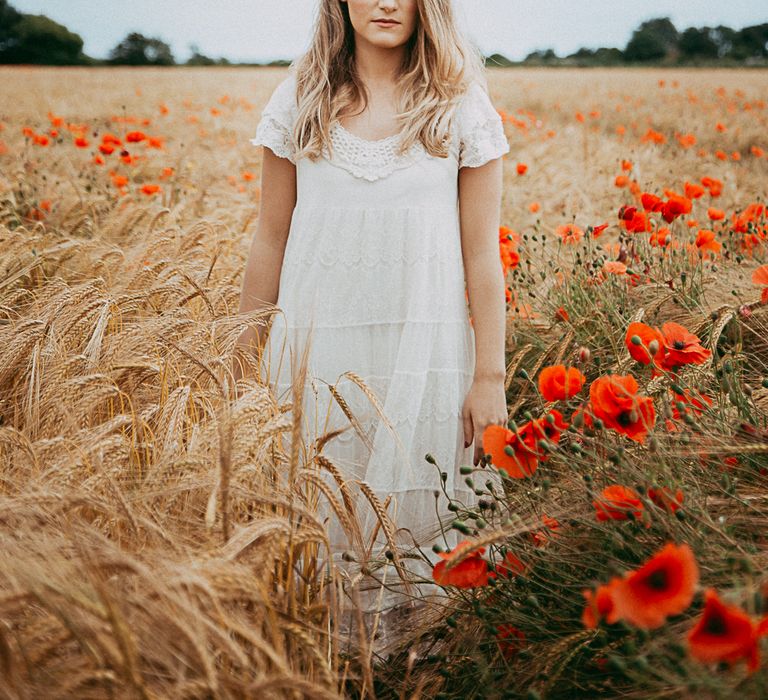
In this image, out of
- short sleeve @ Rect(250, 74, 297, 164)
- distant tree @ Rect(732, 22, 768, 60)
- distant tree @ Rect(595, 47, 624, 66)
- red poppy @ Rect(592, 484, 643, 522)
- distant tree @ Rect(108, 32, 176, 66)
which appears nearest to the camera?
red poppy @ Rect(592, 484, 643, 522)

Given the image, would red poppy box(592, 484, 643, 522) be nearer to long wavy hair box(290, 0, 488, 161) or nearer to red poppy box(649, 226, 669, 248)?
long wavy hair box(290, 0, 488, 161)

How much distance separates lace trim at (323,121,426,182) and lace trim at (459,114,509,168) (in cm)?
10

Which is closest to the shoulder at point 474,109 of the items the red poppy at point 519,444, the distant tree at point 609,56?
the red poppy at point 519,444

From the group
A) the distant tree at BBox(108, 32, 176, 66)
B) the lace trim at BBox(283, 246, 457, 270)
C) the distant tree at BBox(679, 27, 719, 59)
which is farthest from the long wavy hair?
the distant tree at BBox(108, 32, 176, 66)

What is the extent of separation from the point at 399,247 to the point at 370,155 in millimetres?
226

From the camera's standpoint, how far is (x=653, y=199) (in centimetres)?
254


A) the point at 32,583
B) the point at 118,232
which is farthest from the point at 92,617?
the point at 118,232

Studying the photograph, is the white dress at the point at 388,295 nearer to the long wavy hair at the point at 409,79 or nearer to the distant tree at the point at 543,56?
the long wavy hair at the point at 409,79

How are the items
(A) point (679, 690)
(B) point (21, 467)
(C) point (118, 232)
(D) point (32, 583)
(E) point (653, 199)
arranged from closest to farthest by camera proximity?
(D) point (32, 583), (A) point (679, 690), (B) point (21, 467), (E) point (653, 199), (C) point (118, 232)

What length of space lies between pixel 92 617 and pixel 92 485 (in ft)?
1.21

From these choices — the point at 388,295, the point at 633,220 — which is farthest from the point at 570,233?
the point at 388,295

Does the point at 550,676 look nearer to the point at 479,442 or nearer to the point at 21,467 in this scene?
the point at 479,442

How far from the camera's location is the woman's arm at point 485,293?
1763 mm

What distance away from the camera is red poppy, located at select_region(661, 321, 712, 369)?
142 centimetres
